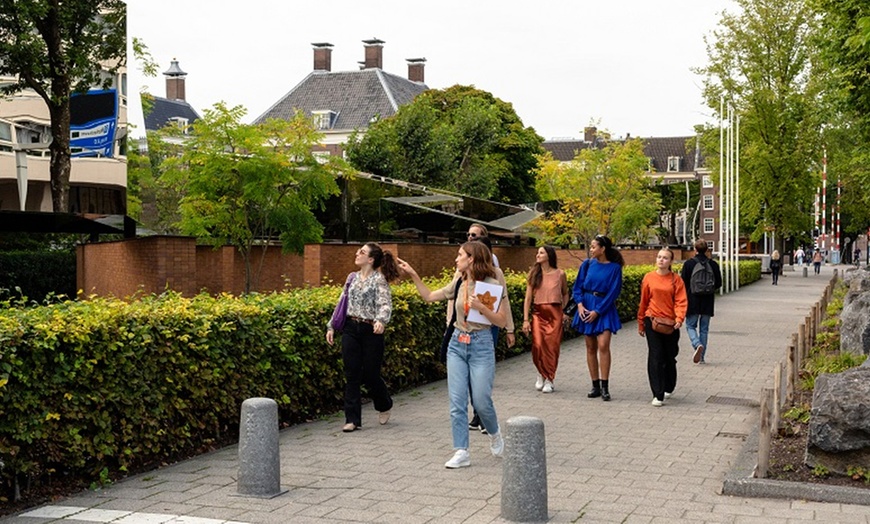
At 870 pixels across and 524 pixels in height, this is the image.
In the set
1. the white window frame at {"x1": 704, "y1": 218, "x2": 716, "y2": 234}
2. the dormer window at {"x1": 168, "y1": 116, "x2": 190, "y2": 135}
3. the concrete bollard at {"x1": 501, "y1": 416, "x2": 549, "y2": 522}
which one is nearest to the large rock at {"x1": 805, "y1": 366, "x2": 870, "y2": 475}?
the concrete bollard at {"x1": 501, "y1": 416, "x2": 549, "y2": 522}

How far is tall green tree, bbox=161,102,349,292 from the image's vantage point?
19.5 meters

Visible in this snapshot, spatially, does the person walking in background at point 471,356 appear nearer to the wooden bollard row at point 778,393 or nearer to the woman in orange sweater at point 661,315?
the wooden bollard row at point 778,393

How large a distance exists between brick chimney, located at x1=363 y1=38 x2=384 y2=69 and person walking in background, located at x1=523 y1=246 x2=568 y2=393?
78.8 meters

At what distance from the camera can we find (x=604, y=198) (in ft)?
177

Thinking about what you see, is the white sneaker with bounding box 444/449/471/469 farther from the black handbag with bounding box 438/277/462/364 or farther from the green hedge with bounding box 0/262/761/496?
the green hedge with bounding box 0/262/761/496

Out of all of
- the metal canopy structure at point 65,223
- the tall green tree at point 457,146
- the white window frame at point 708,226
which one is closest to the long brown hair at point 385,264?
the metal canopy structure at point 65,223

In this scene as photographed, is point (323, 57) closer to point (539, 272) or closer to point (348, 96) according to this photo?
point (348, 96)

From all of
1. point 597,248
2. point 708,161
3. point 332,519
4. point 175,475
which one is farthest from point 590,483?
point 708,161

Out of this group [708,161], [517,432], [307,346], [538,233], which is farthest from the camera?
[708,161]

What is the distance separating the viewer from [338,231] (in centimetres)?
2411

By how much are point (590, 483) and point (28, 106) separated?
969 centimetres

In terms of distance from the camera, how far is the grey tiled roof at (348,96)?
3410 inches

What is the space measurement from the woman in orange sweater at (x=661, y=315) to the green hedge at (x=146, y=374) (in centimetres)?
324

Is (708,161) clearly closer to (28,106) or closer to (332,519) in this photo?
(28,106)
